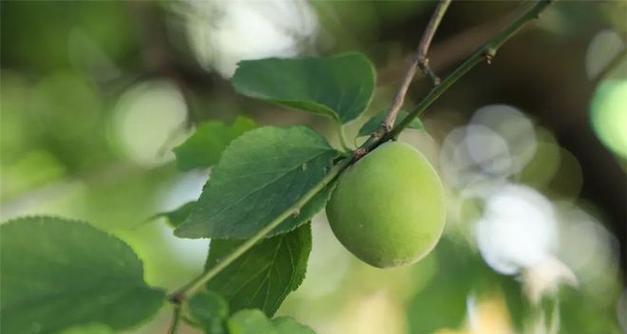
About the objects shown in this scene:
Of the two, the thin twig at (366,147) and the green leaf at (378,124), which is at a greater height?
the thin twig at (366,147)

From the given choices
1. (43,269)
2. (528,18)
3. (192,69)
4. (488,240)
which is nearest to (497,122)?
(488,240)

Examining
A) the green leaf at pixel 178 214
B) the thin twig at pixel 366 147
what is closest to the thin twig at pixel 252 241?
the thin twig at pixel 366 147

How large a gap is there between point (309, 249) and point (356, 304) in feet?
2.40

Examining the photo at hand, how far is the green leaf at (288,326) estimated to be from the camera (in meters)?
0.31

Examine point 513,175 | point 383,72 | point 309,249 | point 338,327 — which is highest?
point 309,249

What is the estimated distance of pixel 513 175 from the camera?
3.22ft

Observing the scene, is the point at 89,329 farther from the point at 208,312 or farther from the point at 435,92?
the point at 435,92

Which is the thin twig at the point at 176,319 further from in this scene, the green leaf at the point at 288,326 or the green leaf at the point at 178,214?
the green leaf at the point at 178,214

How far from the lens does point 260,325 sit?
301mm

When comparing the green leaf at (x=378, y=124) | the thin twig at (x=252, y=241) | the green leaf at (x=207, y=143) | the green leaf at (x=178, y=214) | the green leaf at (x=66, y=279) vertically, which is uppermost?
the green leaf at (x=66, y=279)

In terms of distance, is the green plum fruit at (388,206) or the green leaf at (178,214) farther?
the green leaf at (178,214)

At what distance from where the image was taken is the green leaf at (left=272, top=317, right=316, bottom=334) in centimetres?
31

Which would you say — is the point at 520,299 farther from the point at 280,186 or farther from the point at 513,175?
the point at 280,186

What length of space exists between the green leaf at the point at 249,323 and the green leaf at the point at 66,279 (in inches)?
1.0
